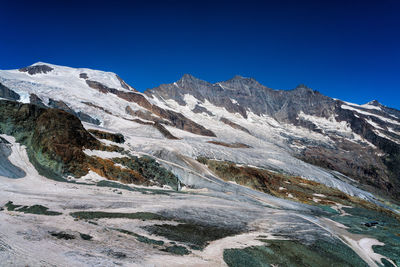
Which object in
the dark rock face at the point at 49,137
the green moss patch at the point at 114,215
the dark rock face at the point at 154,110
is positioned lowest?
the green moss patch at the point at 114,215

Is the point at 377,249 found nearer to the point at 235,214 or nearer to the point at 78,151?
the point at 235,214

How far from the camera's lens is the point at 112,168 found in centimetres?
3297

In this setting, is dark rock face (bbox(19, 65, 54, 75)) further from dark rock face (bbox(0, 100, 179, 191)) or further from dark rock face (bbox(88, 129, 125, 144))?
dark rock face (bbox(0, 100, 179, 191))

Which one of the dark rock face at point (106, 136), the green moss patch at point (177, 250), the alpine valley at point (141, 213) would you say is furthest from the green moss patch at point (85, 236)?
the dark rock face at point (106, 136)

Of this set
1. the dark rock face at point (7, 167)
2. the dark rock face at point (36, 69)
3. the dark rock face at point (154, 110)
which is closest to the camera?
the dark rock face at point (7, 167)

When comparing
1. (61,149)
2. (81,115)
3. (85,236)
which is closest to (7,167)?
(61,149)

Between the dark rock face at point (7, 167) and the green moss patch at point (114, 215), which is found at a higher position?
the dark rock face at point (7, 167)

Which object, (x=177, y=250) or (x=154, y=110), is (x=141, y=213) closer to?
(x=177, y=250)

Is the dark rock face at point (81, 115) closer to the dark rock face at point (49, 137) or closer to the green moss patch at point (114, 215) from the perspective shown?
the dark rock face at point (49, 137)

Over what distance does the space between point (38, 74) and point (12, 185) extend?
549ft

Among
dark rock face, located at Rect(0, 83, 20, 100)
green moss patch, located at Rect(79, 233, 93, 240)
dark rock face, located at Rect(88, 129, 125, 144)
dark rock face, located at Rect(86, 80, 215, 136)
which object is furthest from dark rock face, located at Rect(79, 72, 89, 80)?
green moss patch, located at Rect(79, 233, 93, 240)

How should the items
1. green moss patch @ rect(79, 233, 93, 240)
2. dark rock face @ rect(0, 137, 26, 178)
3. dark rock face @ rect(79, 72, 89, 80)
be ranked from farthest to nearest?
dark rock face @ rect(79, 72, 89, 80) < dark rock face @ rect(0, 137, 26, 178) < green moss patch @ rect(79, 233, 93, 240)

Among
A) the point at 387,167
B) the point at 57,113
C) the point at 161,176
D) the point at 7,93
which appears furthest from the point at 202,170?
the point at 387,167

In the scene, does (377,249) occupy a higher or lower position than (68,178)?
lower
